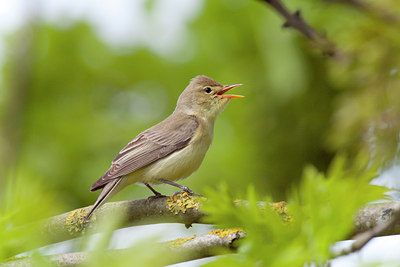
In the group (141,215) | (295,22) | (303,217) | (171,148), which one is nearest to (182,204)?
(141,215)

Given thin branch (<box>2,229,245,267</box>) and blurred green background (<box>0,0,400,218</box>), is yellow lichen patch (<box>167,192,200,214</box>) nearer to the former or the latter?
thin branch (<box>2,229,245,267</box>)

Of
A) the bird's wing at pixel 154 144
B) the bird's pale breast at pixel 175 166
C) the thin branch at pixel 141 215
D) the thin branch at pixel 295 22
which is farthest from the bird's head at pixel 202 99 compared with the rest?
the thin branch at pixel 295 22

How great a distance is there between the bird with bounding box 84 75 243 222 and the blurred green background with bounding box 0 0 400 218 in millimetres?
137

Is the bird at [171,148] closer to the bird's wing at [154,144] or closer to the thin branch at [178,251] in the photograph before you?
the bird's wing at [154,144]

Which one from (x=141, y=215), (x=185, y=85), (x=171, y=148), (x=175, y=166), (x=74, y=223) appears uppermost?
(x=185, y=85)

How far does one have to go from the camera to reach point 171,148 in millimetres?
3463

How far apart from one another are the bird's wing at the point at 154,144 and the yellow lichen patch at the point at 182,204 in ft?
4.20

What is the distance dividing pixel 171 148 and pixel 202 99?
0.76 metres

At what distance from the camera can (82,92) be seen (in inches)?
153

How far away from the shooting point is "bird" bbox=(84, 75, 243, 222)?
316cm

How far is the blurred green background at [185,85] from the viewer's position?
337 centimetres

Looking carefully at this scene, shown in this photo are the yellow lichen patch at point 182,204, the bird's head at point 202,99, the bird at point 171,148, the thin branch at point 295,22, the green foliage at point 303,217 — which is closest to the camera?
the green foliage at point 303,217

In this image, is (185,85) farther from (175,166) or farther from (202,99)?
(175,166)

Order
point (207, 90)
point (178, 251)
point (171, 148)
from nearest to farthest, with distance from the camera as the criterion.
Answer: point (178, 251)
point (171, 148)
point (207, 90)
